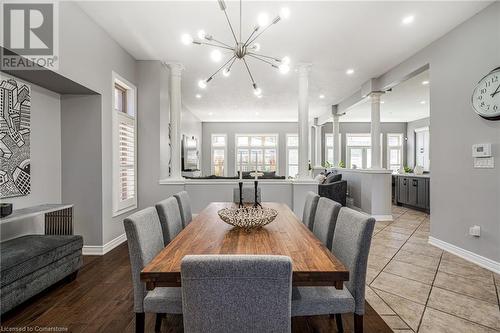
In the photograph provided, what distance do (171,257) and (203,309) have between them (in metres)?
0.44

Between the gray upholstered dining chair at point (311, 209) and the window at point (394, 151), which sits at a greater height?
the window at point (394, 151)

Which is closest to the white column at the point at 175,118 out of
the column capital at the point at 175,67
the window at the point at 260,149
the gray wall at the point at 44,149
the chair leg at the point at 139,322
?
the column capital at the point at 175,67

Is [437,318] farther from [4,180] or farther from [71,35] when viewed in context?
[71,35]

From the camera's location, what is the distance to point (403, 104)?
24.2ft

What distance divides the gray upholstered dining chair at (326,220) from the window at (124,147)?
288 cm

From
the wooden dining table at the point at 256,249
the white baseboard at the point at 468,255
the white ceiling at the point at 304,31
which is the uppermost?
the white ceiling at the point at 304,31

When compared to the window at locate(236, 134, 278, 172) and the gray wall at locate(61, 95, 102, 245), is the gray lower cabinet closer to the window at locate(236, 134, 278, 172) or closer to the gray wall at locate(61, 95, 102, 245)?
the window at locate(236, 134, 278, 172)

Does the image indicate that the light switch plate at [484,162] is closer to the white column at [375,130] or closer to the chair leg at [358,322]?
the white column at [375,130]

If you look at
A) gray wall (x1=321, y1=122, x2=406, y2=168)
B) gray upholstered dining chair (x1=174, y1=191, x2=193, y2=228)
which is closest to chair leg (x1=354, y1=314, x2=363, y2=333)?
gray upholstered dining chair (x1=174, y1=191, x2=193, y2=228)

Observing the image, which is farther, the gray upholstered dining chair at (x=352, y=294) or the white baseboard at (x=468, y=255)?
the white baseboard at (x=468, y=255)

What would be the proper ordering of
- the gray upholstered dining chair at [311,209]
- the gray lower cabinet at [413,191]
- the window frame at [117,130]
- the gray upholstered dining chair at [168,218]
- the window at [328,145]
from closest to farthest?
the gray upholstered dining chair at [168,218]
the gray upholstered dining chair at [311,209]
the window frame at [117,130]
the gray lower cabinet at [413,191]
the window at [328,145]

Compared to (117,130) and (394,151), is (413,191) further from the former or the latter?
(117,130)

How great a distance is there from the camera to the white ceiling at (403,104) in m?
5.63

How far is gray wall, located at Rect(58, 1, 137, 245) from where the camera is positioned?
2.69 meters
